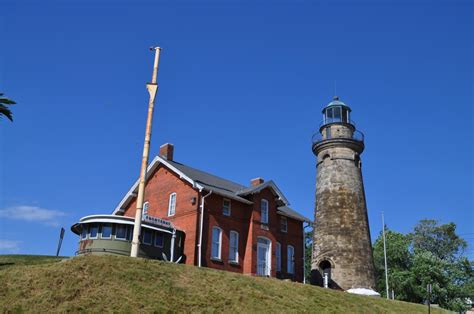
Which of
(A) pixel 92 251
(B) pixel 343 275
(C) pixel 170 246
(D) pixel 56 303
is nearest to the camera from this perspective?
(D) pixel 56 303

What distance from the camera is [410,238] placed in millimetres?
56719

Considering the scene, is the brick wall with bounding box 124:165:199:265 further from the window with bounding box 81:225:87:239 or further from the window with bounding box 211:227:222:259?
the window with bounding box 81:225:87:239

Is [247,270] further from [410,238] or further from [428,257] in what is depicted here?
[410,238]

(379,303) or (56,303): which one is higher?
(379,303)

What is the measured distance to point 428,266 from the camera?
48.1 m

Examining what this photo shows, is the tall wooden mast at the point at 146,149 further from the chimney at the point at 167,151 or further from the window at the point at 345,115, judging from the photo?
the window at the point at 345,115

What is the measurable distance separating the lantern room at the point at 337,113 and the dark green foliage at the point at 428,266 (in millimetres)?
17875

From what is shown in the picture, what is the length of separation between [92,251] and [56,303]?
9.82m

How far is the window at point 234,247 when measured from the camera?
32312mm

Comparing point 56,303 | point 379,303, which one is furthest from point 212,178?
point 56,303

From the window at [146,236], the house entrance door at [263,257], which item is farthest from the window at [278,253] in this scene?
the window at [146,236]

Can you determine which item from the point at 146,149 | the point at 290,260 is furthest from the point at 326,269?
the point at 146,149

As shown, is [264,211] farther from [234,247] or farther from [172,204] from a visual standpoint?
[172,204]

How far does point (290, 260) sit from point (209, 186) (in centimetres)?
952
